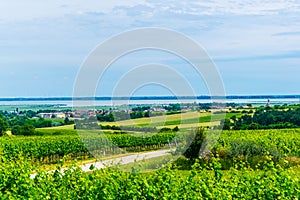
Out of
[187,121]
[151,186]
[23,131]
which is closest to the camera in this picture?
[151,186]

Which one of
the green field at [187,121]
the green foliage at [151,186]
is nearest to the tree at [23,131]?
the green field at [187,121]

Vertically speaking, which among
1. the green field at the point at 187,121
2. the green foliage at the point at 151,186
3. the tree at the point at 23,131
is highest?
the green field at the point at 187,121

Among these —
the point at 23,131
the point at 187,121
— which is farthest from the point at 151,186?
the point at 23,131

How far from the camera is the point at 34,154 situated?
3189cm

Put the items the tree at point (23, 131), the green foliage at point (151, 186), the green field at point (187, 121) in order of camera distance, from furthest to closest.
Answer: the tree at point (23, 131) < the green field at point (187, 121) < the green foliage at point (151, 186)

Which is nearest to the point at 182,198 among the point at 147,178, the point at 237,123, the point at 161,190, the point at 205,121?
the point at 161,190

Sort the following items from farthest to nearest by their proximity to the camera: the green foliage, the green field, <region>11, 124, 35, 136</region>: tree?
<region>11, 124, 35, 136</region>: tree → the green field → the green foliage

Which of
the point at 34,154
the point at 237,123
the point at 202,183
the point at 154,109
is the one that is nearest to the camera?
the point at 202,183

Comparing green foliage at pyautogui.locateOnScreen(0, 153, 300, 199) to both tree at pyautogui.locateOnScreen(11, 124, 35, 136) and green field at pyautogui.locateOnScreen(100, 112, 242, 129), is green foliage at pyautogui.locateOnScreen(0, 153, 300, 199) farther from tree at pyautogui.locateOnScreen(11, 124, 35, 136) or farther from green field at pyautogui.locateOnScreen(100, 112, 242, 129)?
tree at pyautogui.locateOnScreen(11, 124, 35, 136)

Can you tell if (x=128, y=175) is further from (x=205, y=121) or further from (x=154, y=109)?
(x=154, y=109)

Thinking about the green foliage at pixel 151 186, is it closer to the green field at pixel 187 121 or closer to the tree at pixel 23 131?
the green field at pixel 187 121

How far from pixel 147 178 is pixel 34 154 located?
81.1 feet

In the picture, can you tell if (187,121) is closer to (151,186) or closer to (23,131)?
(151,186)

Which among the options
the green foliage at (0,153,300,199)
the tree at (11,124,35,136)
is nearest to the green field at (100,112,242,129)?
the green foliage at (0,153,300,199)
